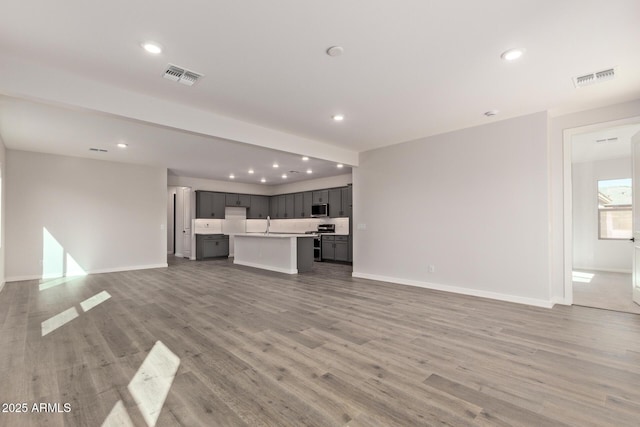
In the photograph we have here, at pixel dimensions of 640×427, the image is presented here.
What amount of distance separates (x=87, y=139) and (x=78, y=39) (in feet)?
12.0

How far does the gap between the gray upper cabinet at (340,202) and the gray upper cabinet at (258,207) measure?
10.8 feet

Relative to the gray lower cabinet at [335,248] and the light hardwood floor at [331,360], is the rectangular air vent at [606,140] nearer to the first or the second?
the light hardwood floor at [331,360]

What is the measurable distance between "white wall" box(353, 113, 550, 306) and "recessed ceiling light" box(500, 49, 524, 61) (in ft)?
6.21

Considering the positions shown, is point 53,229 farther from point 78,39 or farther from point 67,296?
point 78,39

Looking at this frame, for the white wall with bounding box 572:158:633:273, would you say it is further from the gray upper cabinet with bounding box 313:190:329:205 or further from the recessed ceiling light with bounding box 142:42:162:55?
the recessed ceiling light with bounding box 142:42:162:55

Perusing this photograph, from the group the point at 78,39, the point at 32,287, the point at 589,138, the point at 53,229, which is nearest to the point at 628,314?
the point at 589,138

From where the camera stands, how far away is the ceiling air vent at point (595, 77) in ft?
10.4

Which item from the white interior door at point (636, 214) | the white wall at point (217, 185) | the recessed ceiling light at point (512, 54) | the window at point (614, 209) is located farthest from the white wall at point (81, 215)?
the window at point (614, 209)

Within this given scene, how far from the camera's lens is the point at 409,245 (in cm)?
568

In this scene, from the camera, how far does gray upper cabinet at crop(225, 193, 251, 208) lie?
1068 centimetres

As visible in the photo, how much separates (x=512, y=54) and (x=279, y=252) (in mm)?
5889

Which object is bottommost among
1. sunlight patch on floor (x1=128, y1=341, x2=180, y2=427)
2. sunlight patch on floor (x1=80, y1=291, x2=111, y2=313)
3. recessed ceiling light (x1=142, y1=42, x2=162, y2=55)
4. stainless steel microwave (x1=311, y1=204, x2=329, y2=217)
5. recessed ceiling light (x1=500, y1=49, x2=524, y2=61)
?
sunlight patch on floor (x1=80, y1=291, x2=111, y2=313)

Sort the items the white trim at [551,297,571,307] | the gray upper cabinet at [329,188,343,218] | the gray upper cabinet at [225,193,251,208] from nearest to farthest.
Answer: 1. the white trim at [551,297,571,307]
2. the gray upper cabinet at [329,188,343,218]
3. the gray upper cabinet at [225,193,251,208]

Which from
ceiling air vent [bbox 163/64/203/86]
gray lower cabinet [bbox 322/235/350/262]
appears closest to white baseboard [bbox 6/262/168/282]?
gray lower cabinet [bbox 322/235/350/262]
